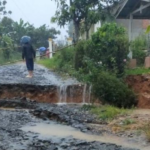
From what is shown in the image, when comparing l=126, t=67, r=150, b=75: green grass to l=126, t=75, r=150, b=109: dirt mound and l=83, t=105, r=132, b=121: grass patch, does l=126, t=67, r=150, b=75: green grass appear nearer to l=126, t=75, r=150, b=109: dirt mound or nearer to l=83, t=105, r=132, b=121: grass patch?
l=126, t=75, r=150, b=109: dirt mound

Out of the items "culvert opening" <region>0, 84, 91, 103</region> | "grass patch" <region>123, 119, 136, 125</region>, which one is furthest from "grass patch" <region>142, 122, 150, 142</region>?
"culvert opening" <region>0, 84, 91, 103</region>

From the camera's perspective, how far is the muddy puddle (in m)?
8.62

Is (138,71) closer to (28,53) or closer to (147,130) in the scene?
(28,53)

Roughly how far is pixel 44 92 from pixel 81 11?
8170 millimetres

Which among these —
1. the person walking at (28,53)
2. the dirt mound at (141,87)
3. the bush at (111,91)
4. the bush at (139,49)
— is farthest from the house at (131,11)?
the bush at (111,91)

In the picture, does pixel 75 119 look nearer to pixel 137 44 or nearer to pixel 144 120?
pixel 144 120

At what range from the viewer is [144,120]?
33.9 feet

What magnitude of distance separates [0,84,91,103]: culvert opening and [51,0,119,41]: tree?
7.24m

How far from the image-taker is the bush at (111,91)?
12.6 meters

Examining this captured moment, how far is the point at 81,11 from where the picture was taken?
22.2 m

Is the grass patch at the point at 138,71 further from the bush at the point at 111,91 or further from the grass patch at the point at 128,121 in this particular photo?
the grass patch at the point at 128,121

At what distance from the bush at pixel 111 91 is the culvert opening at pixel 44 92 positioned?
7.42 feet

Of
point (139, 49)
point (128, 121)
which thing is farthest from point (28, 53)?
point (128, 121)

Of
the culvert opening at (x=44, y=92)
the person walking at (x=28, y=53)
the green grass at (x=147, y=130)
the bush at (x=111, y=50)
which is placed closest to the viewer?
the green grass at (x=147, y=130)
